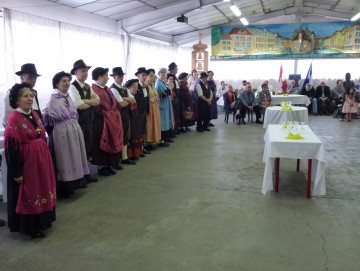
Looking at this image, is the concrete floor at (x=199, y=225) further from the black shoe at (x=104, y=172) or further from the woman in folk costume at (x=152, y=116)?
the woman in folk costume at (x=152, y=116)

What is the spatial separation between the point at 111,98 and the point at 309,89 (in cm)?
855

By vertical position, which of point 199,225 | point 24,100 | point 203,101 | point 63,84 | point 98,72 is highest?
point 98,72

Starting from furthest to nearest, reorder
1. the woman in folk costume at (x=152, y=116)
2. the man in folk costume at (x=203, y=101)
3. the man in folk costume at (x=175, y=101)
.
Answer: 1. the man in folk costume at (x=203, y=101)
2. the man in folk costume at (x=175, y=101)
3. the woman in folk costume at (x=152, y=116)

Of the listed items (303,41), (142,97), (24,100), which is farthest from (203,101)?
(303,41)

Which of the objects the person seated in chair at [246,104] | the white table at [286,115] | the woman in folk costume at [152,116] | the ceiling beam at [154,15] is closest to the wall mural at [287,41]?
the person seated in chair at [246,104]

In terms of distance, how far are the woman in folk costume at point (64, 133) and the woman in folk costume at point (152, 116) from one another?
2.18 meters

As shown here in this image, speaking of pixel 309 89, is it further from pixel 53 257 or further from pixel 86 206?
pixel 53 257

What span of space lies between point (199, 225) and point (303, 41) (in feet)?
34.8

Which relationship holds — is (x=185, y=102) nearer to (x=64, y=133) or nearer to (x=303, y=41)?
(x=64, y=133)

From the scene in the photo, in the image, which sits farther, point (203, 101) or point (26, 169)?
point (203, 101)

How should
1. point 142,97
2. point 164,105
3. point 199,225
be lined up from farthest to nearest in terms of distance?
point 164,105, point 142,97, point 199,225

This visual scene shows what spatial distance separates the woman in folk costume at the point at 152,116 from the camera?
18.4ft

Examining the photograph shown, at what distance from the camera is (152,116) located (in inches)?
223

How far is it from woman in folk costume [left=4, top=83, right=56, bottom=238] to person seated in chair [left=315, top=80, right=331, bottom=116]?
388 inches
